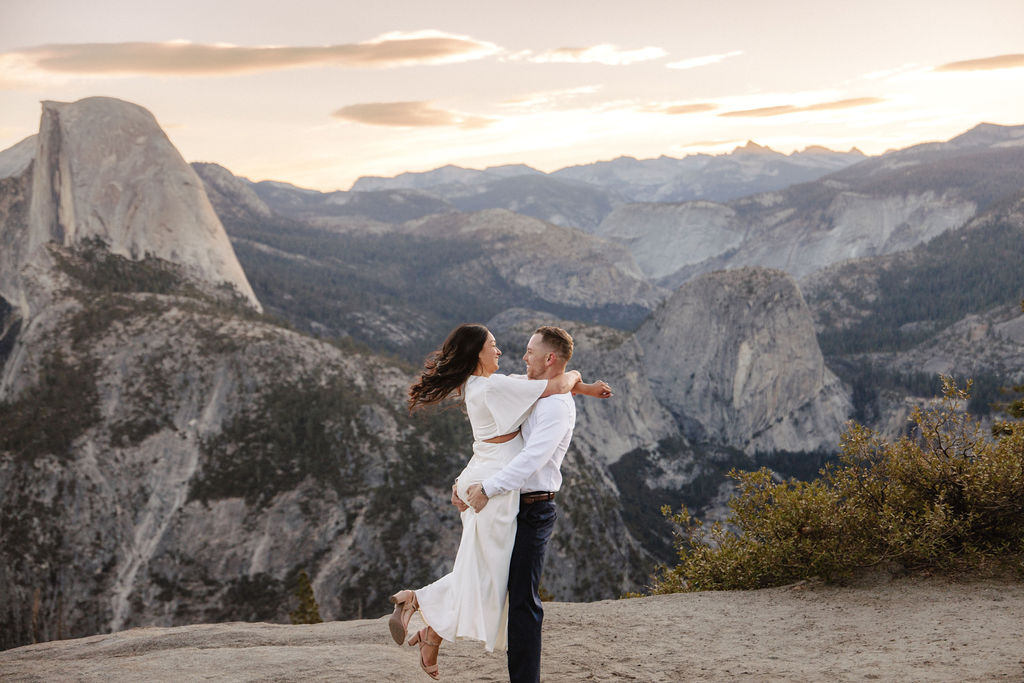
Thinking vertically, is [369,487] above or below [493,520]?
below

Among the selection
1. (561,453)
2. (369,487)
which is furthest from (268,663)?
(369,487)

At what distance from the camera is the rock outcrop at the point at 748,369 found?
150 meters

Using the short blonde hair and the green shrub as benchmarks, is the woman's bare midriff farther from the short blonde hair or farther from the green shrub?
the green shrub

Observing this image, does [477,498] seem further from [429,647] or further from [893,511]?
[893,511]

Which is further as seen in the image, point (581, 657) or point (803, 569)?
point (803, 569)

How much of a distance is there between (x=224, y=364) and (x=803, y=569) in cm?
5301

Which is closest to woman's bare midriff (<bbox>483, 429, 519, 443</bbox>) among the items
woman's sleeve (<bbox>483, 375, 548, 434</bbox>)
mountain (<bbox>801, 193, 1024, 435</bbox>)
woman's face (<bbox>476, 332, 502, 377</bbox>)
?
woman's sleeve (<bbox>483, 375, 548, 434</bbox>)

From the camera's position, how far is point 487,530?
6.47 meters

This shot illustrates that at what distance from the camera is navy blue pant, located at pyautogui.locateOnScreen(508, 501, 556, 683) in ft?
21.4

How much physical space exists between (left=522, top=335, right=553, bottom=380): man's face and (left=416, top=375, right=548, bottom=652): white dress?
0.16 m

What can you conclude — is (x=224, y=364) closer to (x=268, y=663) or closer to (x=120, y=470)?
(x=120, y=470)

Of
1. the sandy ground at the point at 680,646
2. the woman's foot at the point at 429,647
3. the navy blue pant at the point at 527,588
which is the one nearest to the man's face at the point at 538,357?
the navy blue pant at the point at 527,588

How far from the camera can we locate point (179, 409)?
54.5 m

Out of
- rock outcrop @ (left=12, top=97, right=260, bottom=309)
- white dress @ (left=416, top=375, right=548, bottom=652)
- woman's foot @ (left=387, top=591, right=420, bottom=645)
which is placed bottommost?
woman's foot @ (left=387, top=591, right=420, bottom=645)
